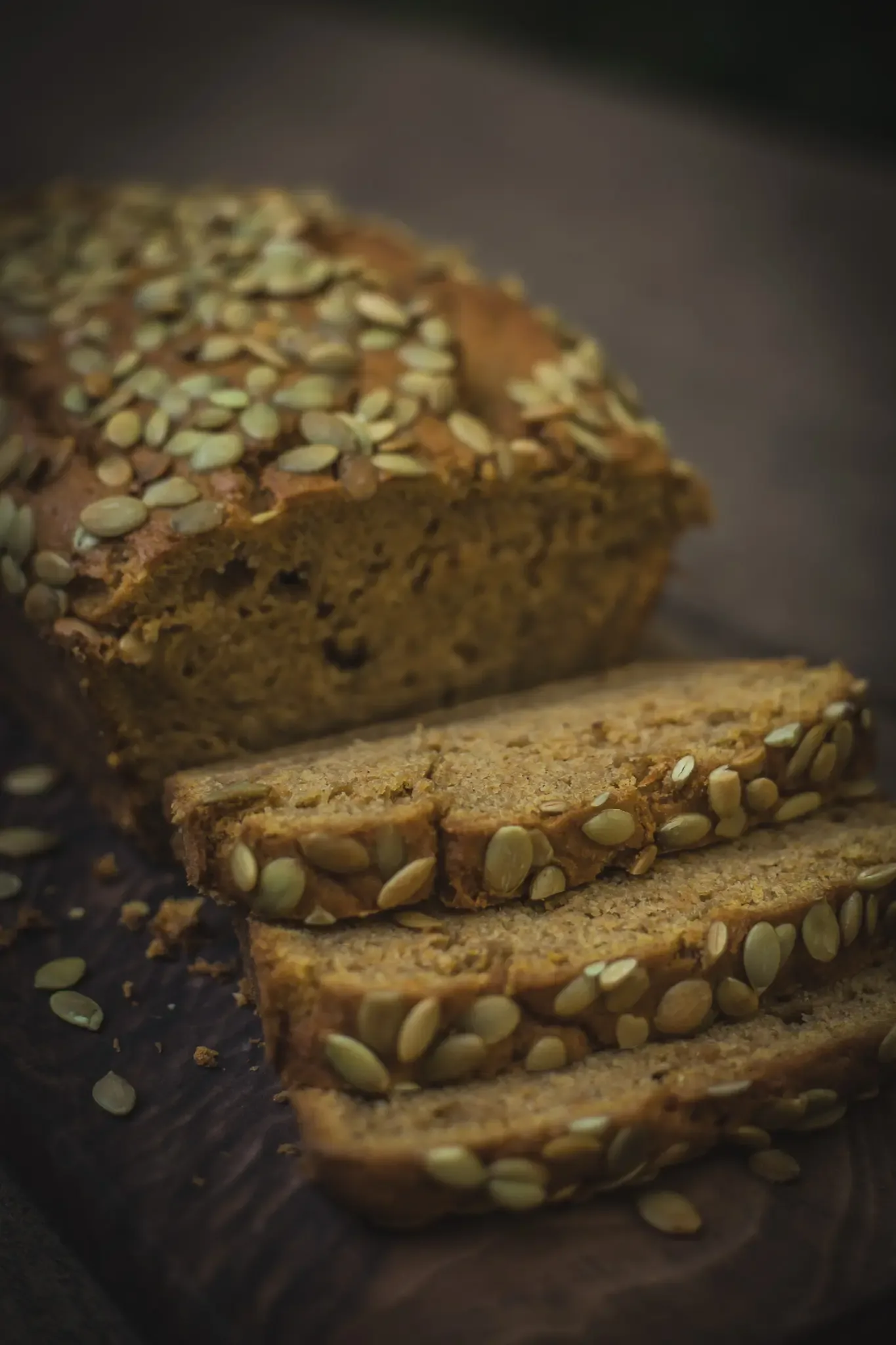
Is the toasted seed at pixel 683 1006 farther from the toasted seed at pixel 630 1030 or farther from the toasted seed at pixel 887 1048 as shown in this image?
the toasted seed at pixel 887 1048

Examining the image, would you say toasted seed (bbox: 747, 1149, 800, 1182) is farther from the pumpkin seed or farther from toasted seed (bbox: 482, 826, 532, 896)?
the pumpkin seed

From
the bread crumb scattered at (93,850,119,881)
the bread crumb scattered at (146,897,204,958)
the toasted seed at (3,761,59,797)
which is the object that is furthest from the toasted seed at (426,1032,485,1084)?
the toasted seed at (3,761,59,797)

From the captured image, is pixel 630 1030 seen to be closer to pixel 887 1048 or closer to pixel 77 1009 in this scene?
pixel 887 1048

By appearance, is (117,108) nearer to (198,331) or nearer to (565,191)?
(565,191)

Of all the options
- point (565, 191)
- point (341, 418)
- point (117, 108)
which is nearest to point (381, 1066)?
point (341, 418)

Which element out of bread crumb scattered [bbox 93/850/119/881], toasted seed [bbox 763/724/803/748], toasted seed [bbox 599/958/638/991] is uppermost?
toasted seed [bbox 763/724/803/748]

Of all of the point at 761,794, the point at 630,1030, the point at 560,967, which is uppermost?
the point at 761,794

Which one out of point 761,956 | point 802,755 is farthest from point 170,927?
point 802,755
